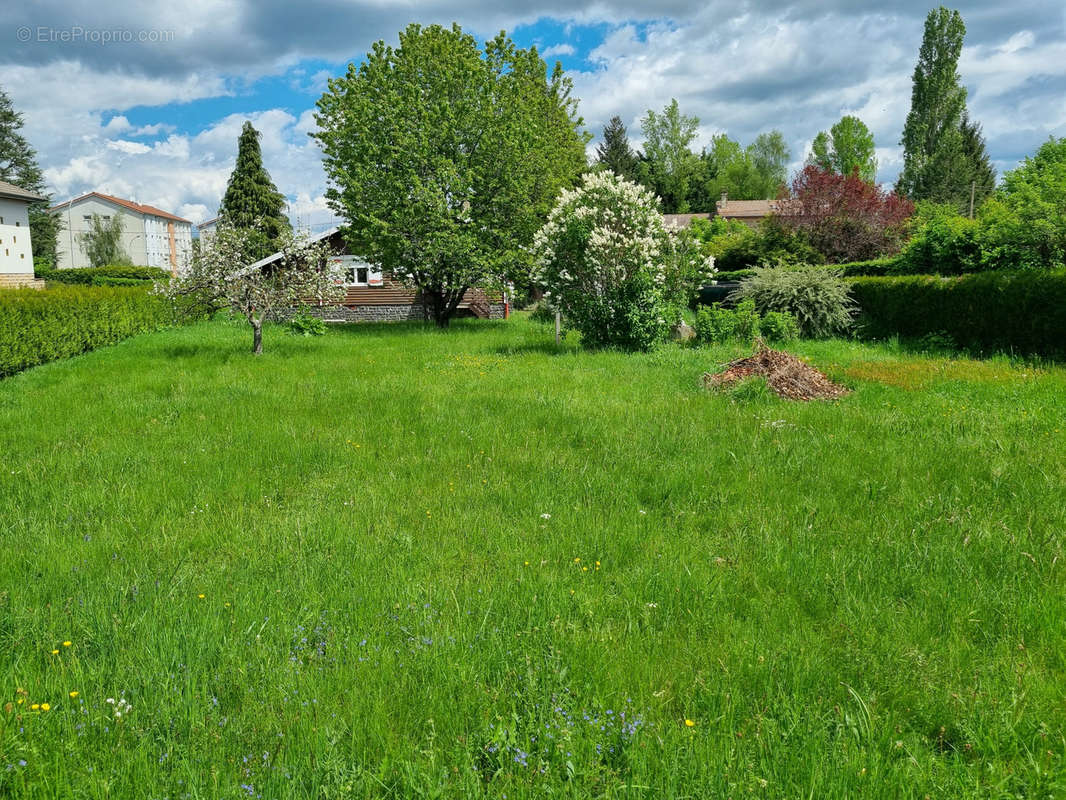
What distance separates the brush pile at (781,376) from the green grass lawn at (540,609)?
159cm

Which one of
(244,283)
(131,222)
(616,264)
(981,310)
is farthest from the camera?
(131,222)

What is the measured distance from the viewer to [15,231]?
4531cm

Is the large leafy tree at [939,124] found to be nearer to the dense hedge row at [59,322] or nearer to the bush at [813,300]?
the bush at [813,300]

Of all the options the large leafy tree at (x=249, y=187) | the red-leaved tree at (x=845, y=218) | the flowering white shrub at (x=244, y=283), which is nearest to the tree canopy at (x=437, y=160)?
the flowering white shrub at (x=244, y=283)

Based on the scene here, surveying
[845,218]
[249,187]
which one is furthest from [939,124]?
[249,187]

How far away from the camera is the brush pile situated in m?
9.30

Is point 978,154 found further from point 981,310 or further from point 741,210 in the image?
point 981,310

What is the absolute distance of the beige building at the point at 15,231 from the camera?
43.7 meters

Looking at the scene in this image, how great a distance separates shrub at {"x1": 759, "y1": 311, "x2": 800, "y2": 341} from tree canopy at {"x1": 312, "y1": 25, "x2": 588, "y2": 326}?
9.41 m

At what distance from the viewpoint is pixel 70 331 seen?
15641mm

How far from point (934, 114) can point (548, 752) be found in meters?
67.8

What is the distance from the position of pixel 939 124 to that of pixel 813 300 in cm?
5183

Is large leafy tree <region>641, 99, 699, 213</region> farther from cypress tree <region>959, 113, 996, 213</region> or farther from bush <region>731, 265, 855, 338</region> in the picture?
bush <region>731, 265, 855, 338</region>

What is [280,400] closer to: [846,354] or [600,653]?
[600,653]
